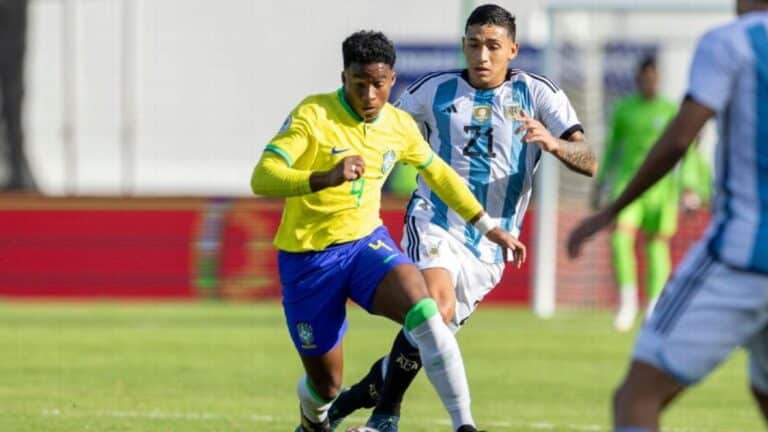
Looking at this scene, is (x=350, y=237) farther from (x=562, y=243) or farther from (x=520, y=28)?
(x=520, y=28)

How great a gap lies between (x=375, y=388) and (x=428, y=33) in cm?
2628

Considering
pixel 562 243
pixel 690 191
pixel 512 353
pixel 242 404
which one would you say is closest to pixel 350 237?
pixel 242 404

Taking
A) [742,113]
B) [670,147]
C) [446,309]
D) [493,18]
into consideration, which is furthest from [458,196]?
[742,113]

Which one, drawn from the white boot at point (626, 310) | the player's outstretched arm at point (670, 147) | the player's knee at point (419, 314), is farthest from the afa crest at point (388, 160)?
the white boot at point (626, 310)

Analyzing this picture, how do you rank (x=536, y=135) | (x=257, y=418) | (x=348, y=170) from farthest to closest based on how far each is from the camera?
(x=257, y=418) → (x=536, y=135) → (x=348, y=170)

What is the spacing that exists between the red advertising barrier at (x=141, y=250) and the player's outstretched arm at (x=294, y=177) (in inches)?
544

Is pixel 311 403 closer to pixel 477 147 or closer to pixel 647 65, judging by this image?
pixel 477 147

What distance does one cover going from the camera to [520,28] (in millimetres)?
32438

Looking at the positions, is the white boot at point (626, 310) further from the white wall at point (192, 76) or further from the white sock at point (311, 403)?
the white wall at point (192, 76)

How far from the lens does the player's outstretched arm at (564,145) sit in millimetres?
8430

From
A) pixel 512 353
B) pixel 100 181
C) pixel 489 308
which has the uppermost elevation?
pixel 512 353

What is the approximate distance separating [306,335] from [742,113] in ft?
10.5

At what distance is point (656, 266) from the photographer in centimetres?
1802

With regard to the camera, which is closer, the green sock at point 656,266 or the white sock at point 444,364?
the white sock at point 444,364
